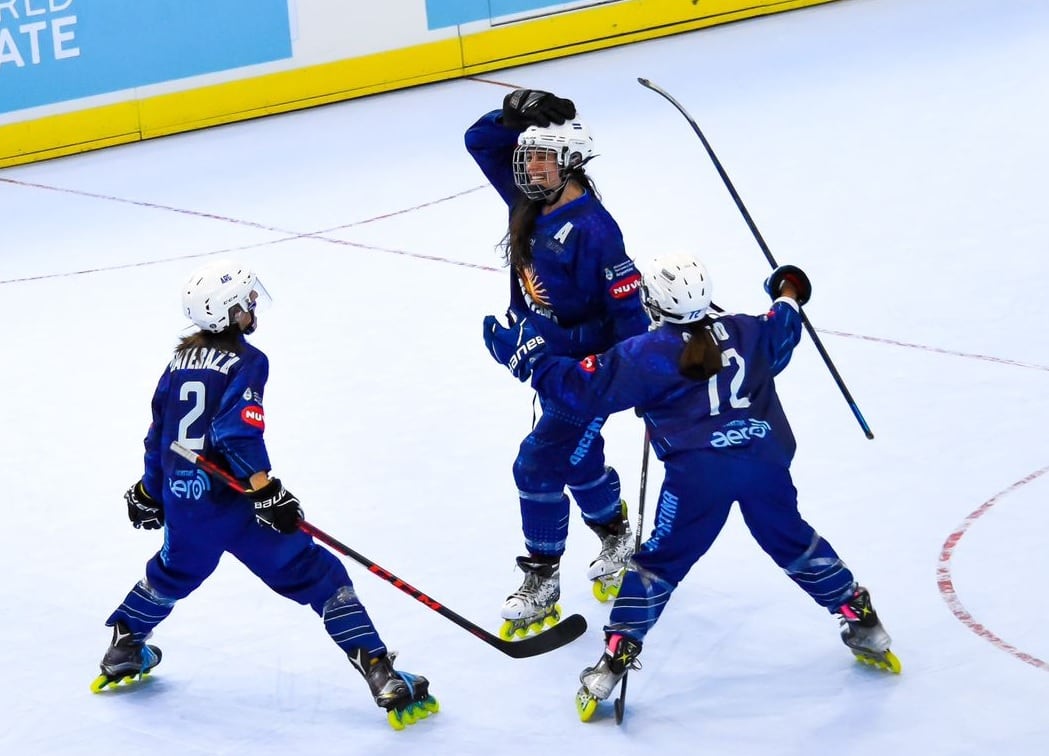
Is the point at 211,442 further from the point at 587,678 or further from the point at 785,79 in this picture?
the point at 785,79

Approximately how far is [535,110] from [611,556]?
1.45m

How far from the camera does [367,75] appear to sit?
1134 cm

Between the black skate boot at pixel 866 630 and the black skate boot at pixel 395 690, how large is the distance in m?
1.17

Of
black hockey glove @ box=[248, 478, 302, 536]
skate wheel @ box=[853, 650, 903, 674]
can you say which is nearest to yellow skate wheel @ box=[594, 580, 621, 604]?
skate wheel @ box=[853, 650, 903, 674]

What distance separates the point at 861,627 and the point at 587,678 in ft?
2.50

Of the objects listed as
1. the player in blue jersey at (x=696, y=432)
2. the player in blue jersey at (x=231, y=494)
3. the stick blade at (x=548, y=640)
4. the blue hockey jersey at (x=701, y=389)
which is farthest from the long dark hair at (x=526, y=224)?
the stick blade at (x=548, y=640)

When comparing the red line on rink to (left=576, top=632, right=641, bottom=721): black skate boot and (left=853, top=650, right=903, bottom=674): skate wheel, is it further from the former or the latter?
(left=576, top=632, right=641, bottom=721): black skate boot

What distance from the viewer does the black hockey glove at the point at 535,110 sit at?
4.61 m

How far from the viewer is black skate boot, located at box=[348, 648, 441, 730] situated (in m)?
4.29

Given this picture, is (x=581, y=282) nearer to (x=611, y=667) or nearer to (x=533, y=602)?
(x=533, y=602)

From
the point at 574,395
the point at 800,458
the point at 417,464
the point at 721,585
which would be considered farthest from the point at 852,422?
the point at 574,395

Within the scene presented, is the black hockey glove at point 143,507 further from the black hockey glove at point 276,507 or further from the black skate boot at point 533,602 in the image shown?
the black skate boot at point 533,602

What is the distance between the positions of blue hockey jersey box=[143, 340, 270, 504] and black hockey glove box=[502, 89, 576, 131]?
1.10 metres

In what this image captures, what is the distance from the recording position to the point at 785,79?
10.1 metres
